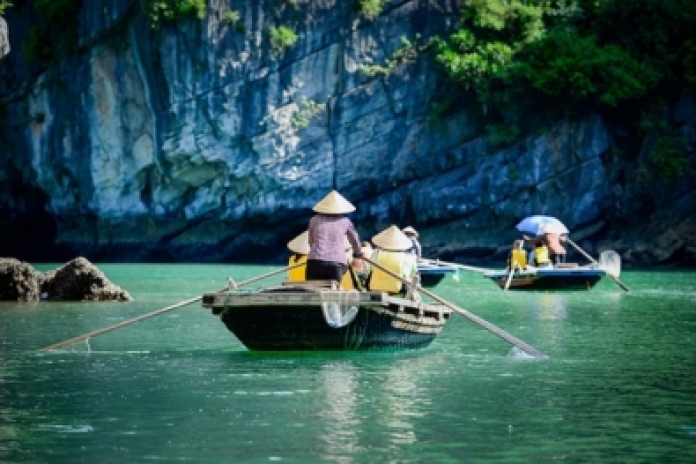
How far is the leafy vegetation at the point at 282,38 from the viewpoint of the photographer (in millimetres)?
46906

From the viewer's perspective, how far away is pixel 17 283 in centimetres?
2311

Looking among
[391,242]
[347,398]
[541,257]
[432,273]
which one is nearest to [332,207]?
[391,242]

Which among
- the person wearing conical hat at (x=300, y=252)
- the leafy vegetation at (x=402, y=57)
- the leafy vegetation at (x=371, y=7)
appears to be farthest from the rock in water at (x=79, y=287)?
the leafy vegetation at (x=371, y=7)

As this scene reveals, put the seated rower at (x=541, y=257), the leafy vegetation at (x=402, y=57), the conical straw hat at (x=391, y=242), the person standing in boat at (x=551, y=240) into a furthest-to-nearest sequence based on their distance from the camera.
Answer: the leafy vegetation at (x=402, y=57)
the person standing in boat at (x=551, y=240)
the seated rower at (x=541, y=257)
the conical straw hat at (x=391, y=242)

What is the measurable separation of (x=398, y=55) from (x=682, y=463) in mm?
38896

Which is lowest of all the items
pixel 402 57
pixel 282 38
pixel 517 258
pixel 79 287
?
pixel 79 287

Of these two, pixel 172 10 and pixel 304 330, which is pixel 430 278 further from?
pixel 172 10

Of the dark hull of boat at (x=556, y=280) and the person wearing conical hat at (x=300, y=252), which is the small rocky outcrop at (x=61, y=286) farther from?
the dark hull of boat at (x=556, y=280)

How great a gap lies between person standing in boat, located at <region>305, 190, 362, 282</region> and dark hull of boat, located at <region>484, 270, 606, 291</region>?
13572 millimetres

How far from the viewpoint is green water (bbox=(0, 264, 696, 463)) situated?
9438 mm

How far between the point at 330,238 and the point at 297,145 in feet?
107

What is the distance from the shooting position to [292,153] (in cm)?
4769

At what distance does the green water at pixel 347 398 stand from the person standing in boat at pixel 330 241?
872 mm

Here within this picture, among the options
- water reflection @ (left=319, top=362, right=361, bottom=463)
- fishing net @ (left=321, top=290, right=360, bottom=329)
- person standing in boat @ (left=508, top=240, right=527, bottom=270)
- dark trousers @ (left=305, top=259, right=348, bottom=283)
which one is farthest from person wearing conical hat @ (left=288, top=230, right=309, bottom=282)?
person standing in boat @ (left=508, top=240, right=527, bottom=270)
